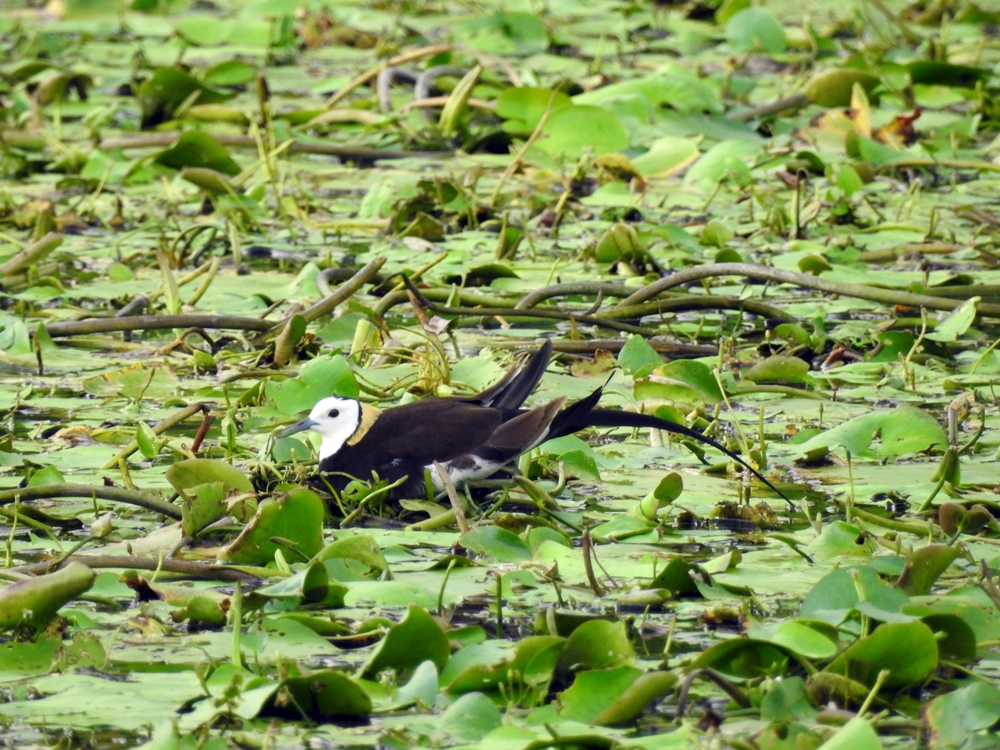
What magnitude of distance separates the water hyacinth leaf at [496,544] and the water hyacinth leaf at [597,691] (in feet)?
2.26

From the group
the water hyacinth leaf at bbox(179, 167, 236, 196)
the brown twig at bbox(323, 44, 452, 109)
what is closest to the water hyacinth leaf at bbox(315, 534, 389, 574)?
the water hyacinth leaf at bbox(179, 167, 236, 196)

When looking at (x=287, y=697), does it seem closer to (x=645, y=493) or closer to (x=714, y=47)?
(x=645, y=493)

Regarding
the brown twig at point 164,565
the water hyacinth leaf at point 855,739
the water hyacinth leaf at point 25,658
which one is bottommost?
the brown twig at point 164,565

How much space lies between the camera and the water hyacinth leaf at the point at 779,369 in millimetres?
4414

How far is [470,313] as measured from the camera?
482cm

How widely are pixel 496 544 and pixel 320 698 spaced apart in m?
0.77

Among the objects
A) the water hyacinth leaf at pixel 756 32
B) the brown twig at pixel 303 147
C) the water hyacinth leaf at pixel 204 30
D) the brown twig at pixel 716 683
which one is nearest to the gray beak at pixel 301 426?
the brown twig at pixel 716 683

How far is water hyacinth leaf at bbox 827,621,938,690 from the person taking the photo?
2.43 m

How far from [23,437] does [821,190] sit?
12.1ft

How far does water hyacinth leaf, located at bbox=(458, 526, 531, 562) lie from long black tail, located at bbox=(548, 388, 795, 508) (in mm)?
413

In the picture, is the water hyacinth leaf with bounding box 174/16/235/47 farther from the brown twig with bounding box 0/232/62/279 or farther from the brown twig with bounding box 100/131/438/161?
the brown twig with bounding box 0/232/62/279

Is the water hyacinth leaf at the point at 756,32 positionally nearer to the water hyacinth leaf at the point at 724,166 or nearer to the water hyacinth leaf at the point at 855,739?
the water hyacinth leaf at the point at 724,166

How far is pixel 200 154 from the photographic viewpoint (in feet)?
21.8

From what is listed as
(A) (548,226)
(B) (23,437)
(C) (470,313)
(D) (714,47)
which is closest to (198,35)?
(D) (714,47)
